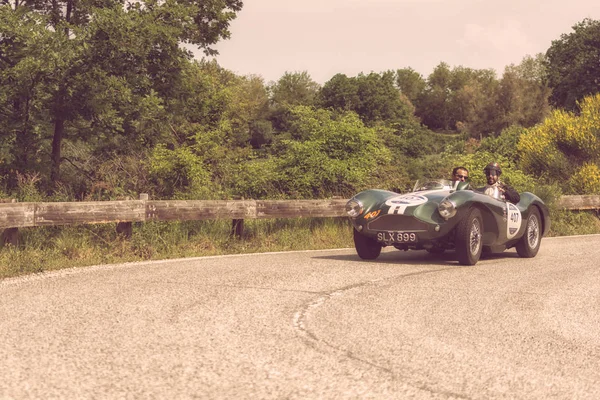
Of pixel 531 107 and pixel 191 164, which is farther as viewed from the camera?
pixel 531 107

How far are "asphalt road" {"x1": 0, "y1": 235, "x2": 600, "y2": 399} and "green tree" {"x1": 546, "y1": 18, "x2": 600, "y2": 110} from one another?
56.7 meters

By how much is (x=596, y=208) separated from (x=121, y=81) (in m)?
14.4

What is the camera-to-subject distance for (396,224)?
987cm

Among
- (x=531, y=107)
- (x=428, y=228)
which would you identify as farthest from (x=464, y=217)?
(x=531, y=107)

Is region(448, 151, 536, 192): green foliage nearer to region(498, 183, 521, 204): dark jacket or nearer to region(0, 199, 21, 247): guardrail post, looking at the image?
region(498, 183, 521, 204): dark jacket

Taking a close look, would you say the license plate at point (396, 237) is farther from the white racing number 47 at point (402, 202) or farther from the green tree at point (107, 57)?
the green tree at point (107, 57)

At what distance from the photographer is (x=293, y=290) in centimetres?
723

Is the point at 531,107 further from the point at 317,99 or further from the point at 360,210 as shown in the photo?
the point at 360,210

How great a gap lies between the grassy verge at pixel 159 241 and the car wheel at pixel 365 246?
6.86ft

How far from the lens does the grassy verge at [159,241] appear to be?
9.60 metres

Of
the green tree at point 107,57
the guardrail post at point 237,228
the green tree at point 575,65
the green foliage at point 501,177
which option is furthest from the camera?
the green tree at point 575,65

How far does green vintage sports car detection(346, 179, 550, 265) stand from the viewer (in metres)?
9.72

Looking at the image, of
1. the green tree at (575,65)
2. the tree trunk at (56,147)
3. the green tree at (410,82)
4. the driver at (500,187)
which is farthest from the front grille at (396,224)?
the green tree at (410,82)

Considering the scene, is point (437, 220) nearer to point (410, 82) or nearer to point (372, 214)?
point (372, 214)
